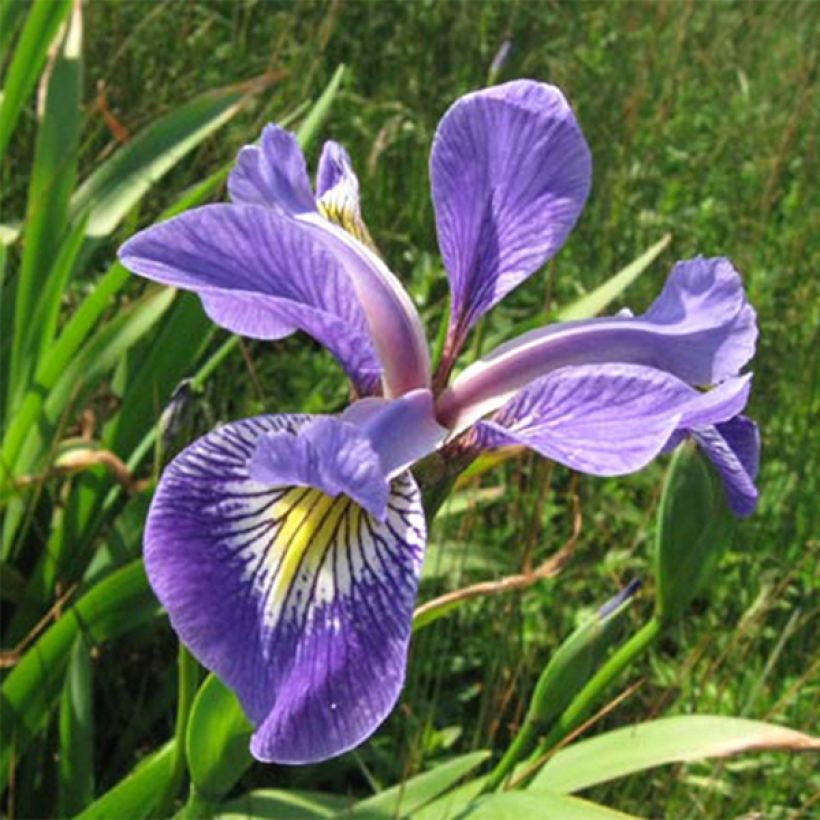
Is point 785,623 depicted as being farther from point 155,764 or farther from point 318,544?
point 318,544

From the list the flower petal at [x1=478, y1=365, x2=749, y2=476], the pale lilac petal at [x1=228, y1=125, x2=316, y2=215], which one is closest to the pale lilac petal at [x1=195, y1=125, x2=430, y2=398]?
the pale lilac petal at [x1=228, y1=125, x2=316, y2=215]

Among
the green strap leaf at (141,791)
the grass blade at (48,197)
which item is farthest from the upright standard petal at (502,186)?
the grass blade at (48,197)

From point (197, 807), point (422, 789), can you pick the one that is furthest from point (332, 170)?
point (422, 789)

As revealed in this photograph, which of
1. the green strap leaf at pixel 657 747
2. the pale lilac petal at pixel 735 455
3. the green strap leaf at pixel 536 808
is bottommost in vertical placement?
the green strap leaf at pixel 657 747

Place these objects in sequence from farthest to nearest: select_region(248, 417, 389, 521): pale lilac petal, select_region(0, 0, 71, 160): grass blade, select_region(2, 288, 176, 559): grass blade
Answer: select_region(0, 0, 71, 160): grass blade, select_region(2, 288, 176, 559): grass blade, select_region(248, 417, 389, 521): pale lilac petal

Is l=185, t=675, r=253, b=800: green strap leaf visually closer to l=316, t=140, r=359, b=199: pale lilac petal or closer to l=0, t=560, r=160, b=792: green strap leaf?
l=316, t=140, r=359, b=199: pale lilac petal

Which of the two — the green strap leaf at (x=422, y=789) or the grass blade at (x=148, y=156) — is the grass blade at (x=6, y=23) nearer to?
the grass blade at (x=148, y=156)

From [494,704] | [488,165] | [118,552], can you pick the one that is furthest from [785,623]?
[488,165]
